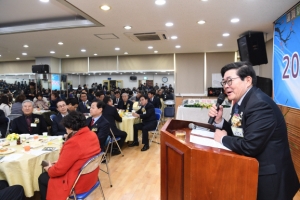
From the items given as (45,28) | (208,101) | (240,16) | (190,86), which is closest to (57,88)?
(45,28)

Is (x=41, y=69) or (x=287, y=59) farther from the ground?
(x=41, y=69)

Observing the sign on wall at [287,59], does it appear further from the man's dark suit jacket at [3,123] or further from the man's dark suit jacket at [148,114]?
the man's dark suit jacket at [3,123]

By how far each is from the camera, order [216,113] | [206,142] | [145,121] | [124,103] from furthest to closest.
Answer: [124,103], [145,121], [216,113], [206,142]

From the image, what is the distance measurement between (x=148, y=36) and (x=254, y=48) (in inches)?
113

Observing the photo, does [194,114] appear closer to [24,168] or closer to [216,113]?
[216,113]

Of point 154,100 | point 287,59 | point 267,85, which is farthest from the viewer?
point 154,100

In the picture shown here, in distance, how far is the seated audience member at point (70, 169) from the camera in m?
2.12

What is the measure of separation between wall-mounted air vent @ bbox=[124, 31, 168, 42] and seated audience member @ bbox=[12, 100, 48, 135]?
3245 millimetres

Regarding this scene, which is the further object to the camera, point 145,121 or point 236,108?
point 145,121

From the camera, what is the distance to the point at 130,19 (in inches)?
178

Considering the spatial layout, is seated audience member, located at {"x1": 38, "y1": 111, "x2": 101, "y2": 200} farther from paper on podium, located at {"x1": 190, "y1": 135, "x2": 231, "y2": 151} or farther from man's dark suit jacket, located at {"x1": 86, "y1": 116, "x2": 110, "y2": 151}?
paper on podium, located at {"x1": 190, "y1": 135, "x2": 231, "y2": 151}

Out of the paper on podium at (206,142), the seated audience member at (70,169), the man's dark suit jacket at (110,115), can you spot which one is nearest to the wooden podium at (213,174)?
the paper on podium at (206,142)

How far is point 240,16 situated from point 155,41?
2913mm

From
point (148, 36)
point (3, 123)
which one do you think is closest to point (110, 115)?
point (3, 123)
